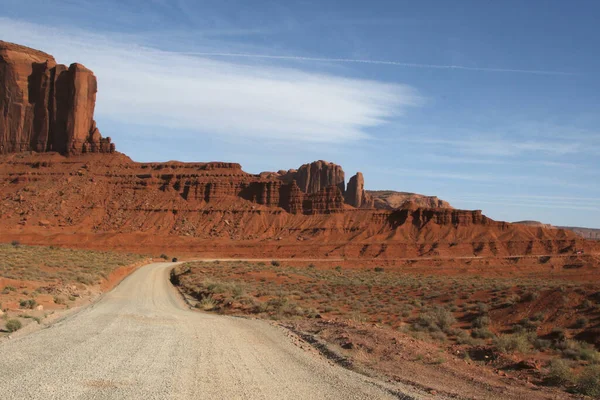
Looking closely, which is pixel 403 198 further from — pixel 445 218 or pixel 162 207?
pixel 162 207

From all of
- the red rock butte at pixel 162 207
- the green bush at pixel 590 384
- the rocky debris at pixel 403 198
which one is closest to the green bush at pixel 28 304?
the green bush at pixel 590 384

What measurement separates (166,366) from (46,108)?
117003mm

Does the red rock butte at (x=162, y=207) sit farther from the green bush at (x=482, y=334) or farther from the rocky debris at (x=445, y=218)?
the green bush at (x=482, y=334)

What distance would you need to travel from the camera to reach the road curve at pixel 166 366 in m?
7.83

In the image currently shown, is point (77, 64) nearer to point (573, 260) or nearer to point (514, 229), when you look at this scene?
point (514, 229)

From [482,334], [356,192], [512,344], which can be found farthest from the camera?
[356,192]

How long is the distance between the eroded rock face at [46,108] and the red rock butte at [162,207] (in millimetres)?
221

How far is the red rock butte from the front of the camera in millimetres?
78438

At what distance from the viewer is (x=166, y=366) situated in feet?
31.3

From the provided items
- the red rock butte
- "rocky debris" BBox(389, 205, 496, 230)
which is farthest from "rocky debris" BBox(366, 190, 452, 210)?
"rocky debris" BBox(389, 205, 496, 230)

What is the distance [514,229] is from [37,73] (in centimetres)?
10489

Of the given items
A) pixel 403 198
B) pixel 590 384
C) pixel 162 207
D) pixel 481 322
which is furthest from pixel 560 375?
pixel 403 198

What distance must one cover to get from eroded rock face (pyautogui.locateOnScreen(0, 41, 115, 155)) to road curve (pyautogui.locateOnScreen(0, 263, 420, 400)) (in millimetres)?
103999

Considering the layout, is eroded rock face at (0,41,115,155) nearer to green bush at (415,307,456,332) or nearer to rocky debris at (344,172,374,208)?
rocky debris at (344,172,374,208)
